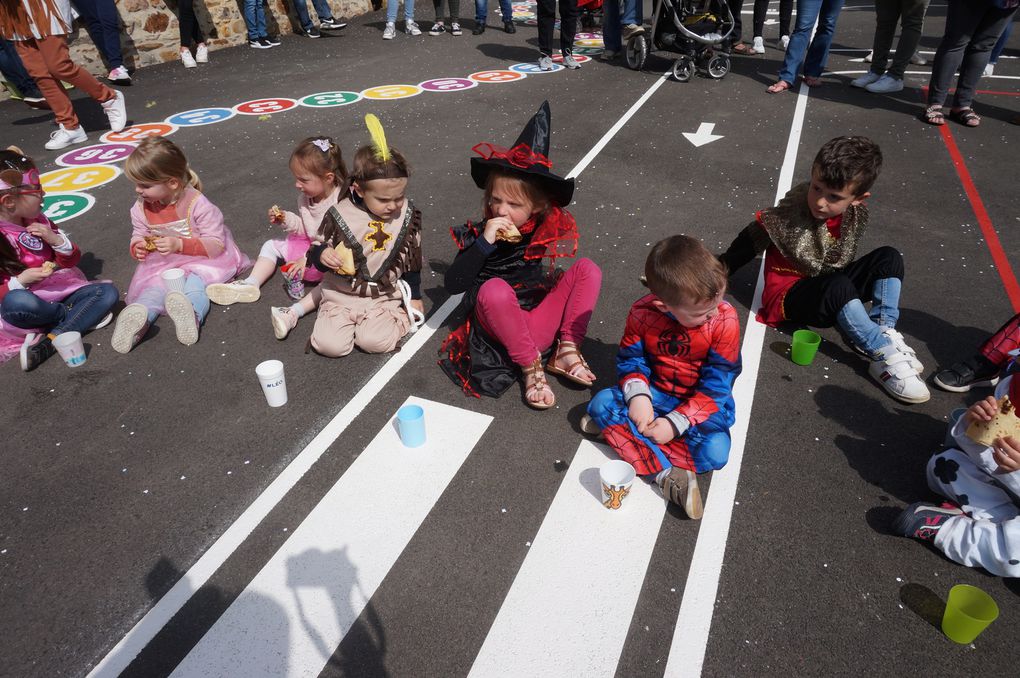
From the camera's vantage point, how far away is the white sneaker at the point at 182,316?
4.12 metres

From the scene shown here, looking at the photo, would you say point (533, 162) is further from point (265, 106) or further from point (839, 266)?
point (265, 106)

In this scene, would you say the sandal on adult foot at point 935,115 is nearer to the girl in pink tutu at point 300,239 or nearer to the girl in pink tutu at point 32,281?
the girl in pink tutu at point 300,239

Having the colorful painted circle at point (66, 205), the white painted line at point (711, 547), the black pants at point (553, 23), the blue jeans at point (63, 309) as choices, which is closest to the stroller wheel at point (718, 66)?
the black pants at point (553, 23)

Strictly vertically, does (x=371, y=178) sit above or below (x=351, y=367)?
above

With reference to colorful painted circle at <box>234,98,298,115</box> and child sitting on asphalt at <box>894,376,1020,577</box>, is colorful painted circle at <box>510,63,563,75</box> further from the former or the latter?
child sitting on asphalt at <box>894,376,1020,577</box>

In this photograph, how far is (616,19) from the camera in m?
11.5

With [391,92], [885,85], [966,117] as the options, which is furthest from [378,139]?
[885,85]

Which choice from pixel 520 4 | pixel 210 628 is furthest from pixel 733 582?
pixel 520 4

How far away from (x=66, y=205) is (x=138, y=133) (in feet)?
8.30

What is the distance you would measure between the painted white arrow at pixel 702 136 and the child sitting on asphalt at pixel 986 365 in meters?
4.77

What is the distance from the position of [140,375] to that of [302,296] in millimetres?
1220

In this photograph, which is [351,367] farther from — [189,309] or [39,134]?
[39,134]

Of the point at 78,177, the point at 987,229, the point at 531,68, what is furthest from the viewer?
the point at 531,68

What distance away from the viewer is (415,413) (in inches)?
125
